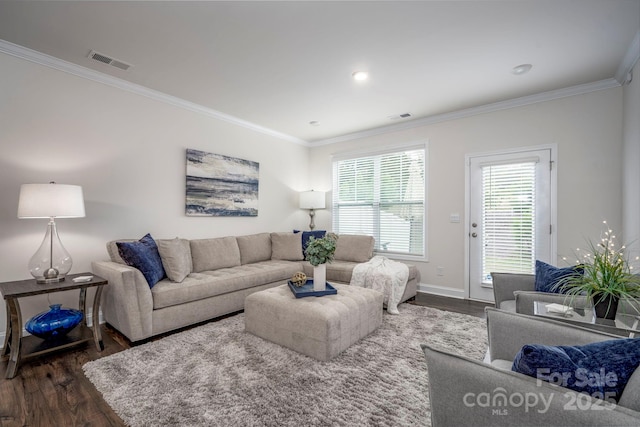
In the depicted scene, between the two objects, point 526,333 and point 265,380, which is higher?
point 526,333

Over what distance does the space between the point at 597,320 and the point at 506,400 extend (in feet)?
4.10

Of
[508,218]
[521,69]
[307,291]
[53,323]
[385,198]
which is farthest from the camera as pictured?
[385,198]

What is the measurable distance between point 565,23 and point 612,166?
1878mm

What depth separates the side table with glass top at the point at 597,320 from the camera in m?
1.43

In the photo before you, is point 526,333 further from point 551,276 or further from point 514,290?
point 514,290

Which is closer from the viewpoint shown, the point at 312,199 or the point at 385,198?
the point at 385,198

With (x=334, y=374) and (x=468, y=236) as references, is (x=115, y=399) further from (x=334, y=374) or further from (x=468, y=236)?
(x=468, y=236)

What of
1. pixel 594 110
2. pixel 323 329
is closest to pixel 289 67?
pixel 323 329

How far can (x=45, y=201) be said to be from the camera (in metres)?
2.40

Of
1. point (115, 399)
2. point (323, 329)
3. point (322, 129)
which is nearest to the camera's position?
point (115, 399)

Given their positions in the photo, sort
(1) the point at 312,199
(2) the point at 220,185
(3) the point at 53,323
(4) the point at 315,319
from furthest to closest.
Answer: (1) the point at 312,199, (2) the point at 220,185, (3) the point at 53,323, (4) the point at 315,319

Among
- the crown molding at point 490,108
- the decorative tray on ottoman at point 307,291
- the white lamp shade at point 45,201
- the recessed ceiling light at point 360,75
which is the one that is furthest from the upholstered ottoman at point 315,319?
the crown molding at point 490,108

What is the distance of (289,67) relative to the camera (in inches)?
118

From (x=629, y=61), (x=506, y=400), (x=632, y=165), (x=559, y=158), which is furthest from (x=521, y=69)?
(x=506, y=400)
